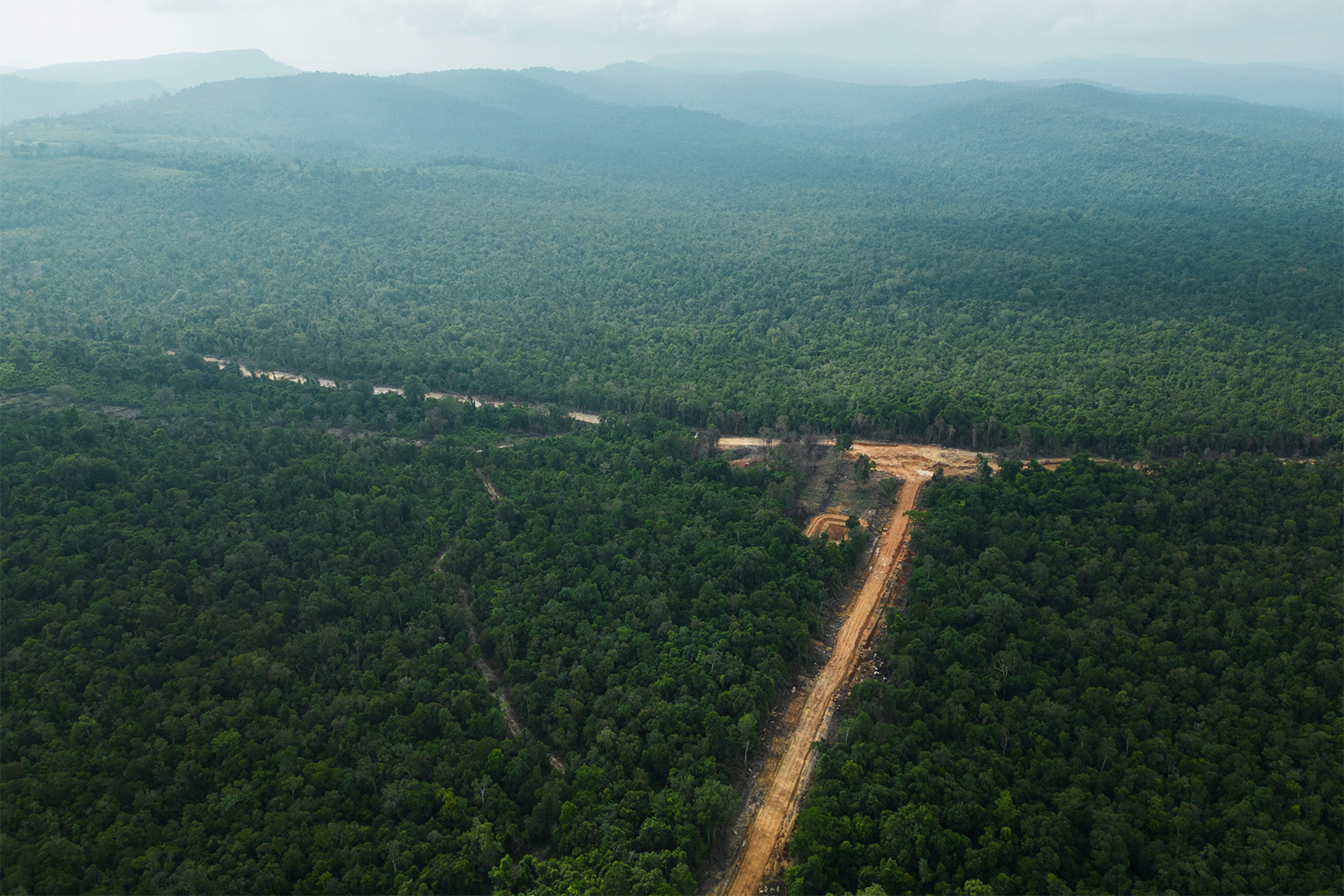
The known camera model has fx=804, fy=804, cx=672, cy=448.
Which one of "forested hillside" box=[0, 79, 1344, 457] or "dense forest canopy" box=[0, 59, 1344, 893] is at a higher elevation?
"forested hillside" box=[0, 79, 1344, 457]

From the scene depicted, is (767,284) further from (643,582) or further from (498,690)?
(498,690)

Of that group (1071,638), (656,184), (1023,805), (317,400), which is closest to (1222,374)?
(1071,638)

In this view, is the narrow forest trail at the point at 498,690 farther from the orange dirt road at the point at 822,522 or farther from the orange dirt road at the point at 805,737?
the orange dirt road at the point at 822,522

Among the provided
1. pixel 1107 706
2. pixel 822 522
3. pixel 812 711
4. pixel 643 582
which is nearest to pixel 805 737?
pixel 812 711

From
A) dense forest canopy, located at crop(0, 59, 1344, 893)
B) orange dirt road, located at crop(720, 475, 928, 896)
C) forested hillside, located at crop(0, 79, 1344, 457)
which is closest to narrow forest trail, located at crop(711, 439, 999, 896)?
orange dirt road, located at crop(720, 475, 928, 896)

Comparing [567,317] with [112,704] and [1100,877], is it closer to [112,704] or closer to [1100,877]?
[112,704]

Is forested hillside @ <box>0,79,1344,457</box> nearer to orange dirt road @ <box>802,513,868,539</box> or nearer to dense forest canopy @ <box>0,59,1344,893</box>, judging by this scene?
dense forest canopy @ <box>0,59,1344,893</box>
